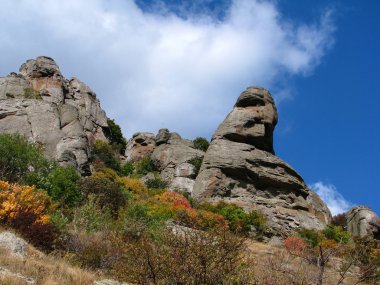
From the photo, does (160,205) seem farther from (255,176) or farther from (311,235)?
(255,176)

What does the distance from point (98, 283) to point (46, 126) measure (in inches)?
1118

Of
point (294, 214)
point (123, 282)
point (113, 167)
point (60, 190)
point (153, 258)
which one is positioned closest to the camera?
point (153, 258)

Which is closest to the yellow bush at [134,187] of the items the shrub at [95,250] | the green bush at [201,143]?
the green bush at [201,143]

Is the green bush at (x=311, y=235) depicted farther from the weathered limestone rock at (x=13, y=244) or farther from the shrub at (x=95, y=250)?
the weathered limestone rock at (x=13, y=244)

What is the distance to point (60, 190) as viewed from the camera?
25.7 m

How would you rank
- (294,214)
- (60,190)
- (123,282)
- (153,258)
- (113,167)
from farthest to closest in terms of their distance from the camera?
(113,167) < (294,214) < (60,190) < (123,282) < (153,258)

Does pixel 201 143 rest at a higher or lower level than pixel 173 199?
higher


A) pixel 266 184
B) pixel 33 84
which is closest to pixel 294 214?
pixel 266 184

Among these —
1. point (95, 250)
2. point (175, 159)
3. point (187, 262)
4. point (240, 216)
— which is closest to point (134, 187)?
point (240, 216)

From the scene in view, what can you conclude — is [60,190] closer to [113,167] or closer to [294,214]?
[294,214]

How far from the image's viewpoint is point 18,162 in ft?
89.1

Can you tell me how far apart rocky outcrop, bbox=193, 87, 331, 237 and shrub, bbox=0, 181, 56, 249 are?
18493 millimetres

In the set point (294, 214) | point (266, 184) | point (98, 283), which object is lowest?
point (98, 283)

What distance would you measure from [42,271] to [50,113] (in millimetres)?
30114
